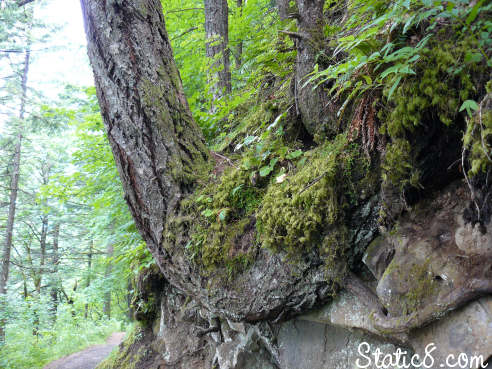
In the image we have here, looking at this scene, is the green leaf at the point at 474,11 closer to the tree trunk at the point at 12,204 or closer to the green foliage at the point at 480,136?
the green foliage at the point at 480,136

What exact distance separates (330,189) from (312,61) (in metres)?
1.13

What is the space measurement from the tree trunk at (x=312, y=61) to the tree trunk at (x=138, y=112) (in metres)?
1.25

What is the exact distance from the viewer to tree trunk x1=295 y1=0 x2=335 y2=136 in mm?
2486

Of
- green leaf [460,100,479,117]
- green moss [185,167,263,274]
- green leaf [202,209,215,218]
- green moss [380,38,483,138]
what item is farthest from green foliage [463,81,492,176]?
green leaf [202,209,215,218]

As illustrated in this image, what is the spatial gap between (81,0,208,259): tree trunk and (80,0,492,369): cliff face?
0.01 metres

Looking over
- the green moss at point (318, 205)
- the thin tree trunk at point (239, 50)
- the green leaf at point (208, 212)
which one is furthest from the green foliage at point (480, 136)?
the thin tree trunk at point (239, 50)

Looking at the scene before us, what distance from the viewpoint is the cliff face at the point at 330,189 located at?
157 centimetres

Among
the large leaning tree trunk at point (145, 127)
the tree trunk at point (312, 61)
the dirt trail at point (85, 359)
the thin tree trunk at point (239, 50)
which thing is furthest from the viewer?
the dirt trail at point (85, 359)

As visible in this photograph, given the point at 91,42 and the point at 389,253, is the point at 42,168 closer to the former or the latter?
the point at 91,42

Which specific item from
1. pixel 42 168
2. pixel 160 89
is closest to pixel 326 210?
pixel 160 89

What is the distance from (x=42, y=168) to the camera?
16344 mm

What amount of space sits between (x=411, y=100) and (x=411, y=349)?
1523 millimetres

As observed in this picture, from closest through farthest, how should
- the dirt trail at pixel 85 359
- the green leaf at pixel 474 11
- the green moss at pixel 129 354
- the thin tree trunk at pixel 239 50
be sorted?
the green leaf at pixel 474 11 < the green moss at pixel 129 354 < the thin tree trunk at pixel 239 50 < the dirt trail at pixel 85 359

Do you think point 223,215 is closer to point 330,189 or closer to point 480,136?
point 330,189
